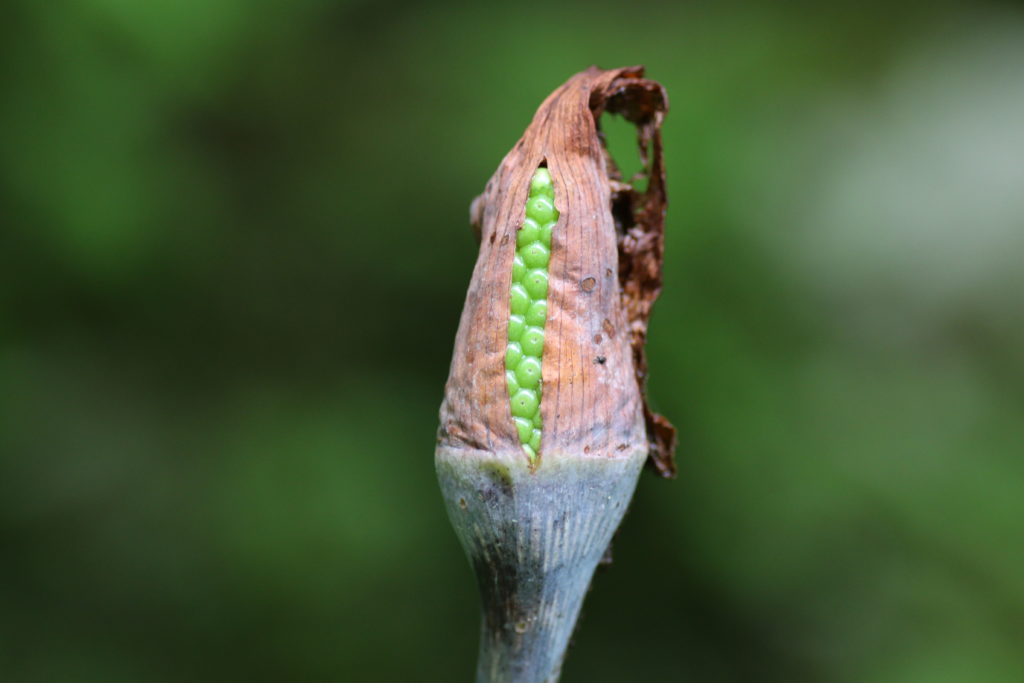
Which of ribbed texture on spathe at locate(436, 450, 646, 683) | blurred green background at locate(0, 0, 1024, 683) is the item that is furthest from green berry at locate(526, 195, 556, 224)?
blurred green background at locate(0, 0, 1024, 683)

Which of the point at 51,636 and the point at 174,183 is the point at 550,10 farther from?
the point at 51,636

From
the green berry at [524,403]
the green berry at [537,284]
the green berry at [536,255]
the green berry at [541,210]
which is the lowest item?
the green berry at [524,403]

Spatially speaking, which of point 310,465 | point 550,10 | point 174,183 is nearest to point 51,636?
point 310,465

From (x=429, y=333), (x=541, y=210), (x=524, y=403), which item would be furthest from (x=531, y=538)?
(x=429, y=333)

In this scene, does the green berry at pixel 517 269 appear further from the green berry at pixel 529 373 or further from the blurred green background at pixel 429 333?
the blurred green background at pixel 429 333

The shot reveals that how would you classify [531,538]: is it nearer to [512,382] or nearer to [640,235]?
[512,382]

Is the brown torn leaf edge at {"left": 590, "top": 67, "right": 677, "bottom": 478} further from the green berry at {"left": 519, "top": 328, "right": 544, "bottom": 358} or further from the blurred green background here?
the blurred green background

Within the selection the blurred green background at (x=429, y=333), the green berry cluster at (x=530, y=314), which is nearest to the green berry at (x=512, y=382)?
the green berry cluster at (x=530, y=314)
